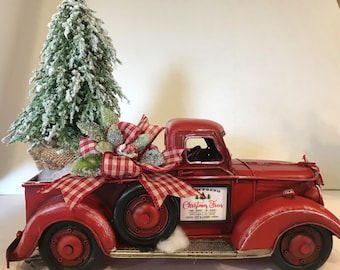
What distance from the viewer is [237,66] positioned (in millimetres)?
1632

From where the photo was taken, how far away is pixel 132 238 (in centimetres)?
101

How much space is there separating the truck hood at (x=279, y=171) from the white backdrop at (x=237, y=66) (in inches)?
18.9

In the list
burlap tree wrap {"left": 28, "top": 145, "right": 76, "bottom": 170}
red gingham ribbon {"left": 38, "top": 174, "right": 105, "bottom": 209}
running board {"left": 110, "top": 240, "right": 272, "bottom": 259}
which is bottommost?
running board {"left": 110, "top": 240, "right": 272, "bottom": 259}

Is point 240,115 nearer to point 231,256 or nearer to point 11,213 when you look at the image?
point 231,256

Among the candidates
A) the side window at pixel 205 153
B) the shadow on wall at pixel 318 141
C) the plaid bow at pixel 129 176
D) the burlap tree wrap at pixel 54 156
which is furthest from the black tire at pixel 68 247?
the shadow on wall at pixel 318 141

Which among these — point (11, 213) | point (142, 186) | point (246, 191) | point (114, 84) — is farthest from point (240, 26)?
point (11, 213)

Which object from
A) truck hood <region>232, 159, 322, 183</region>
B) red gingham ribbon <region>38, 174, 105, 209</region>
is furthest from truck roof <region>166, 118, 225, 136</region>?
red gingham ribbon <region>38, 174, 105, 209</region>

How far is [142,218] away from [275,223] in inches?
13.2

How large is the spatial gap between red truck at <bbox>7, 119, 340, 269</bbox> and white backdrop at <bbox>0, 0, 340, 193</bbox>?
1.83 feet

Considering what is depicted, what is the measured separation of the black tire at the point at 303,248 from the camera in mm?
1016

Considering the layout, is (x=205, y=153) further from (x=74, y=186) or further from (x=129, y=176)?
(x=74, y=186)

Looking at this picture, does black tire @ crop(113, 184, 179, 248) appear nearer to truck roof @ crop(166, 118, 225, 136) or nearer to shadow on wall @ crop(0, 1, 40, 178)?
truck roof @ crop(166, 118, 225, 136)

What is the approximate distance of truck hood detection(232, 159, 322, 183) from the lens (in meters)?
1.09

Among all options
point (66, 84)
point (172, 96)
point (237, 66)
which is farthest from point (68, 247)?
point (237, 66)
